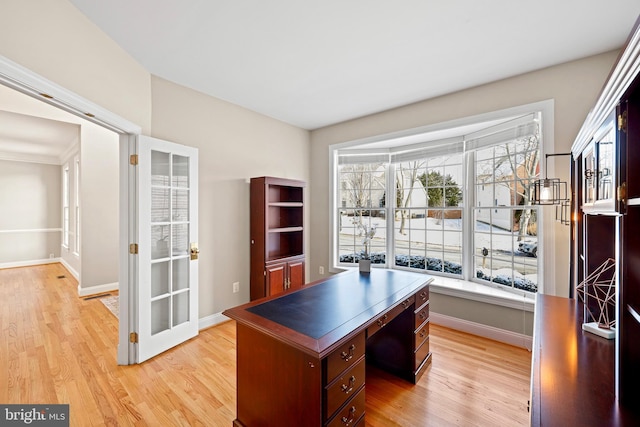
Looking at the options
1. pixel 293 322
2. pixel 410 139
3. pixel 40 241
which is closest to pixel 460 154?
pixel 410 139

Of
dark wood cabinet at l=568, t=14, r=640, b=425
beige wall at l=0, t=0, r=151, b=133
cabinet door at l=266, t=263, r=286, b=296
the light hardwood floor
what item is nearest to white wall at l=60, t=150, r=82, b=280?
the light hardwood floor

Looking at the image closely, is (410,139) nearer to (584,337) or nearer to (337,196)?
(337,196)

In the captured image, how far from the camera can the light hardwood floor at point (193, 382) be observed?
185 centimetres

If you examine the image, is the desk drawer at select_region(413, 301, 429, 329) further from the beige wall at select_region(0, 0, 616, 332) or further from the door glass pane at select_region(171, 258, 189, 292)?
the door glass pane at select_region(171, 258, 189, 292)

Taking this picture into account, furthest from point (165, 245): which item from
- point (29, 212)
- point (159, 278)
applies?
point (29, 212)

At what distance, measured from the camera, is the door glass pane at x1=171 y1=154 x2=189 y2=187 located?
9.20 ft

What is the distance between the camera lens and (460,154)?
337cm

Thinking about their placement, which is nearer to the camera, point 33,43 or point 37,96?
point 33,43

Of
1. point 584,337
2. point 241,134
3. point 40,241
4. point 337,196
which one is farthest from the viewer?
point 40,241

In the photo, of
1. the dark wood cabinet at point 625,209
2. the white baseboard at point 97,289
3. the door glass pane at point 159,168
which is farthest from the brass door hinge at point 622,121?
the white baseboard at point 97,289

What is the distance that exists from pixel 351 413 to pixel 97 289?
16.6ft

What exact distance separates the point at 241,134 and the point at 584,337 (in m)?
3.64

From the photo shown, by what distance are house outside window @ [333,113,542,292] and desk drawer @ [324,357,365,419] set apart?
2.26 metres

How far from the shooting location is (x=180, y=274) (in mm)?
2885
